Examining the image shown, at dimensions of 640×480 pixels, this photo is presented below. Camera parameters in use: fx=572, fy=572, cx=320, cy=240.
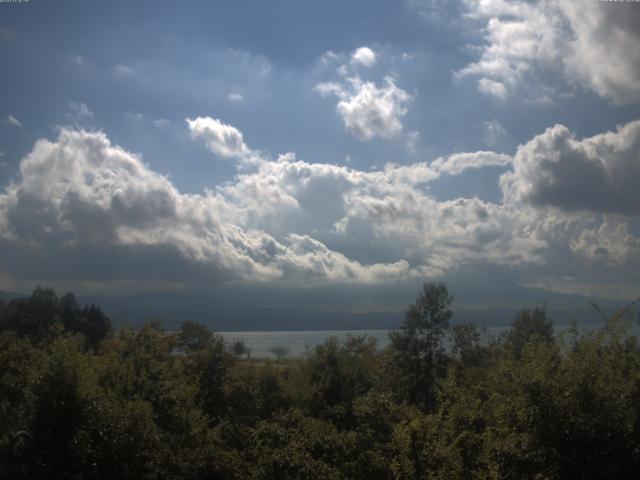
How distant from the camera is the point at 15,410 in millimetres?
15766

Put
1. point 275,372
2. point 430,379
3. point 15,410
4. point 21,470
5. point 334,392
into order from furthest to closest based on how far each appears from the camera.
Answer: point 430,379
point 275,372
point 334,392
point 15,410
point 21,470

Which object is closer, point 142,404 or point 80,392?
point 80,392

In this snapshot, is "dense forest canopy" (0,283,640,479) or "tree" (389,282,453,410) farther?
"tree" (389,282,453,410)

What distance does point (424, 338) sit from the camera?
41.2 m

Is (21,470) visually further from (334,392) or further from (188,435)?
(334,392)

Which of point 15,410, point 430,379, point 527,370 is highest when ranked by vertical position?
point 527,370

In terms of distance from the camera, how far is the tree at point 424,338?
3973 centimetres

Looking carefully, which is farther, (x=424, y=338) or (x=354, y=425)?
(x=424, y=338)

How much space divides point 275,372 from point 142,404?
18211 millimetres

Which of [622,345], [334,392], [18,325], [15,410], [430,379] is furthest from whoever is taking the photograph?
[18,325]

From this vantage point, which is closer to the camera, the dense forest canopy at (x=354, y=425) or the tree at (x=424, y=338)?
the dense forest canopy at (x=354, y=425)

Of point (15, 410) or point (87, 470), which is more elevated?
point (15, 410)

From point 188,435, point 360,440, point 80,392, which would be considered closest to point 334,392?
point 188,435

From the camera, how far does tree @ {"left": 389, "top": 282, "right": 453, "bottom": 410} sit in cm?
3973
